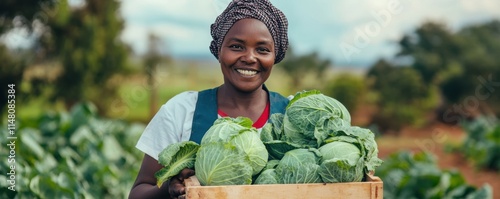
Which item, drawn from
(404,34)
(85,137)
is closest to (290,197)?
(85,137)

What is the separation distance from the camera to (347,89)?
19.0 m

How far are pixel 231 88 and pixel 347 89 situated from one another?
51.3ft

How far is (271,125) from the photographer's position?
3.21 metres

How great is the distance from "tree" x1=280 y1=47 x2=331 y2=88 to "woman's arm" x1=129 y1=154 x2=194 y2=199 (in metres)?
15.0

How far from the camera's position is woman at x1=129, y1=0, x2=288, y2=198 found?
334 centimetres

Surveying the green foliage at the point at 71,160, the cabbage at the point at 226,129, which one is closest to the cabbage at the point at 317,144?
the cabbage at the point at 226,129

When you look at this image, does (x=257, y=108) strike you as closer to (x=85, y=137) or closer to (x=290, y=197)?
(x=290, y=197)

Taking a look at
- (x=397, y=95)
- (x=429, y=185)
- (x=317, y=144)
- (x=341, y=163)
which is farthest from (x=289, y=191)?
(x=397, y=95)

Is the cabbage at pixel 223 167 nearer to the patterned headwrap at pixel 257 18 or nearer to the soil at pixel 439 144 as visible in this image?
the patterned headwrap at pixel 257 18

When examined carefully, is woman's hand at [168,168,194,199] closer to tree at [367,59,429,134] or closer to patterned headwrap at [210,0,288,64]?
patterned headwrap at [210,0,288,64]

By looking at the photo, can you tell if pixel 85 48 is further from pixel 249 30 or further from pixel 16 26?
pixel 249 30

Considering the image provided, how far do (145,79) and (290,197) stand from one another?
17.9m

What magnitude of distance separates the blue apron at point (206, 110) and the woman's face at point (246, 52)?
0.64 ft

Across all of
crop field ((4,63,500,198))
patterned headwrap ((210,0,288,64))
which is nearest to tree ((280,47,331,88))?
crop field ((4,63,500,198))
